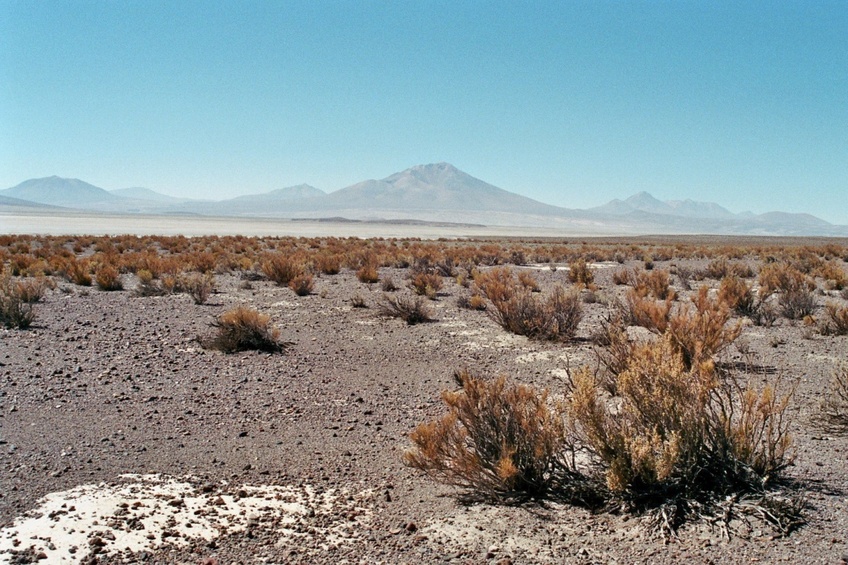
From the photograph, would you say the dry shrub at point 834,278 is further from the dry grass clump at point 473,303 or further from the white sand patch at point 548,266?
the dry grass clump at point 473,303

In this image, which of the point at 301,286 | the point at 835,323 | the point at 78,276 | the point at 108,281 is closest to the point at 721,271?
the point at 835,323

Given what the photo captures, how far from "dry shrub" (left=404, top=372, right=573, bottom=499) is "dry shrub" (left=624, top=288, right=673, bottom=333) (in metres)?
5.79

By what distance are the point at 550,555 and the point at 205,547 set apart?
2235 mm

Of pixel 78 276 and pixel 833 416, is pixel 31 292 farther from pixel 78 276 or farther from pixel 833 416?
pixel 833 416

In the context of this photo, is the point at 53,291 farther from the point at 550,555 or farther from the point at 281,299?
the point at 550,555

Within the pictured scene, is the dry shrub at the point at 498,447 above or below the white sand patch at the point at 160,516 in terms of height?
above

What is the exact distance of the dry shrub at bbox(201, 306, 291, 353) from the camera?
10.5 meters

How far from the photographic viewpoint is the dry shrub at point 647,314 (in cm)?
1072

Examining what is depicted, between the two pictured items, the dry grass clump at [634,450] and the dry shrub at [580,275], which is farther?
the dry shrub at [580,275]

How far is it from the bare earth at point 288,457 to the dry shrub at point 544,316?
0.29 metres

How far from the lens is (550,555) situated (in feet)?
13.8

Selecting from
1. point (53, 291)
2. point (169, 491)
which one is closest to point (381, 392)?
point (169, 491)

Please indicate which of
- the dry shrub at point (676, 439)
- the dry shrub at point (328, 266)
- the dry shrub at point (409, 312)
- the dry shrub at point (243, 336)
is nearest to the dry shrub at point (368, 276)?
the dry shrub at point (328, 266)

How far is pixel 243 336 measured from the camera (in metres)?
10.6
